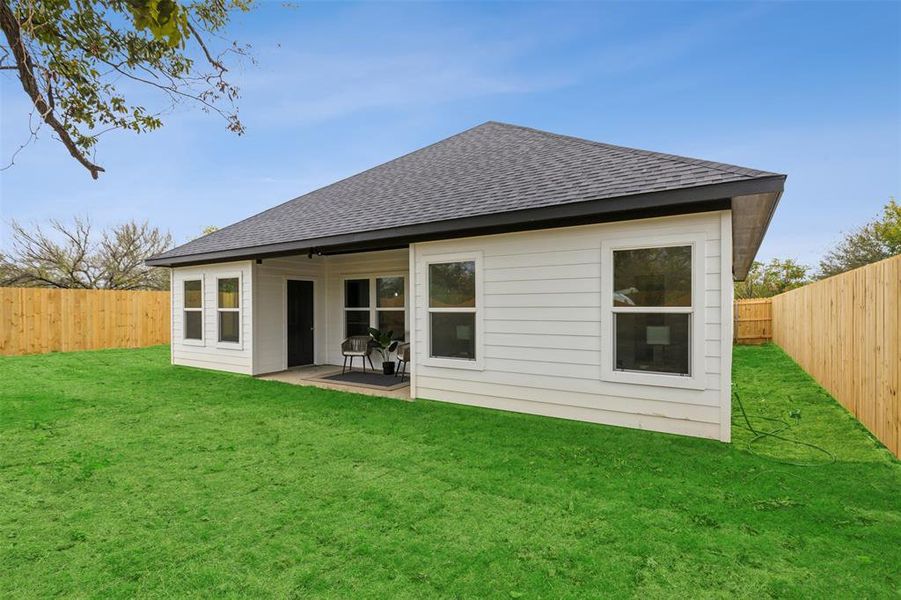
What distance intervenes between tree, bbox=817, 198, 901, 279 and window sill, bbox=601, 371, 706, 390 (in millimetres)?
21787

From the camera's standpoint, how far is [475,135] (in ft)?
30.2

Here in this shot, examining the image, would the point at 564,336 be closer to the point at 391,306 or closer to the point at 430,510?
the point at 430,510

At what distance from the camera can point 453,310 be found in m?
5.91

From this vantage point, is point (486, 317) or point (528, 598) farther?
point (486, 317)

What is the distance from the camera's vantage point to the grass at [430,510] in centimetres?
212

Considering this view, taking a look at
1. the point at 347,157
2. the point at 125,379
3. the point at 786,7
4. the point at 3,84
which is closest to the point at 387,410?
the point at 3,84

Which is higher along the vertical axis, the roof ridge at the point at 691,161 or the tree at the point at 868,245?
the tree at the point at 868,245

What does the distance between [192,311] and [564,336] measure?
27.0 feet

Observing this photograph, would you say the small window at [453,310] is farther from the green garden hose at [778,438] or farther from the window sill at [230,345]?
the window sill at [230,345]

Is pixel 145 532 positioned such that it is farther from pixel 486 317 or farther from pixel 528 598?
pixel 486 317

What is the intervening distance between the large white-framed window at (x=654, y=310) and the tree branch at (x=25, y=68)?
15.5 feet

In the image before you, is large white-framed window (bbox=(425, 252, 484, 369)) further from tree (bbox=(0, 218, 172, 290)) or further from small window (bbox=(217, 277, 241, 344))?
tree (bbox=(0, 218, 172, 290))

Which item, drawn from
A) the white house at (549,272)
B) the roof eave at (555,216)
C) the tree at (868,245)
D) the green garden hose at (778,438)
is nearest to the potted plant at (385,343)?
the white house at (549,272)

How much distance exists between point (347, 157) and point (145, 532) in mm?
14758
